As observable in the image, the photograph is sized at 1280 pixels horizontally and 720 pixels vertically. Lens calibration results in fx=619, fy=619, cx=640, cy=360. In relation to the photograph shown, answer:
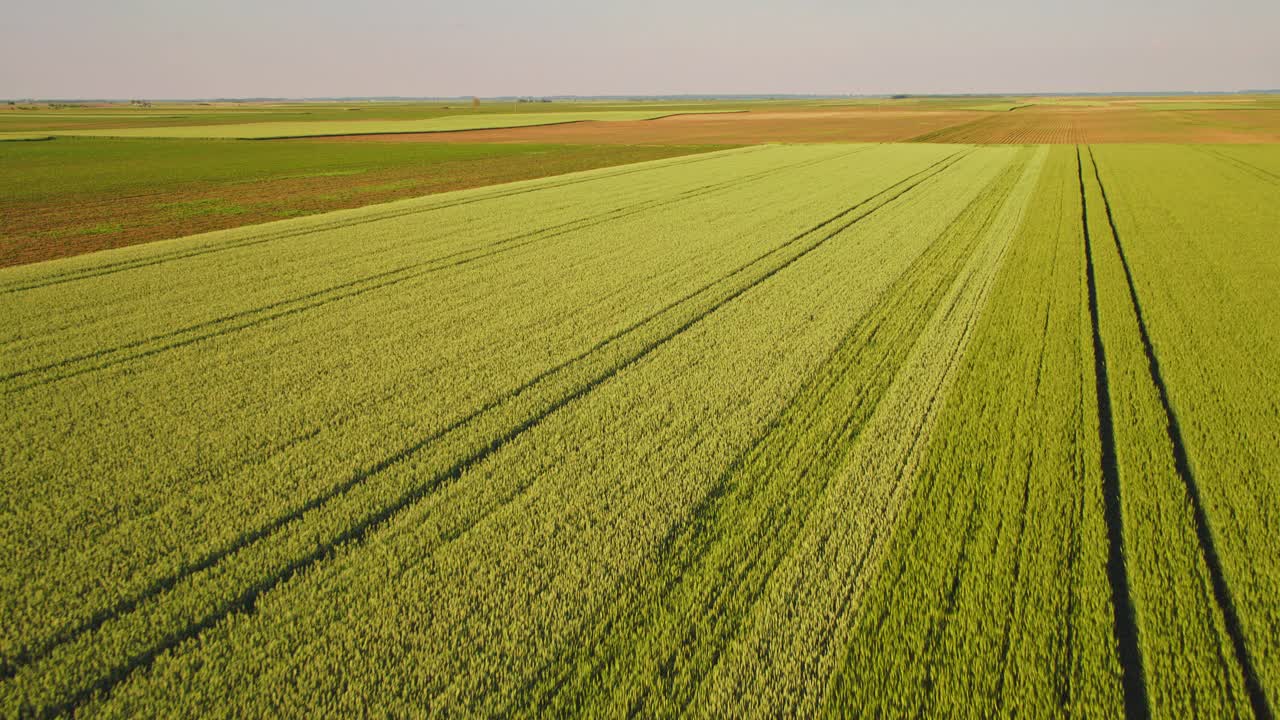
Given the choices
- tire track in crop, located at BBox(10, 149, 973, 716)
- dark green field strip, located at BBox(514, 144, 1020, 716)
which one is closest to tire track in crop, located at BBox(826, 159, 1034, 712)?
dark green field strip, located at BBox(514, 144, 1020, 716)

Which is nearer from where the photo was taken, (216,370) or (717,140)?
(216,370)

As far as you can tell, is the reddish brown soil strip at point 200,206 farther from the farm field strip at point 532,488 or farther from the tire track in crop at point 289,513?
the farm field strip at point 532,488

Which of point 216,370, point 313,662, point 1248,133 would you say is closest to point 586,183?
point 216,370

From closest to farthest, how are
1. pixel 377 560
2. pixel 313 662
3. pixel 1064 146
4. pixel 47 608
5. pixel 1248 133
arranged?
pixel 313 662 → pixel 47 608 → pixel 377 560 → pixel 1064 146 → pixel 1248 133

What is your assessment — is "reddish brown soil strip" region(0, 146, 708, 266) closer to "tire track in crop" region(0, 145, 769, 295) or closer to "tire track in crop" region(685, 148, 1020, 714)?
"tire track in crop" region(0, 145, 769, 295)

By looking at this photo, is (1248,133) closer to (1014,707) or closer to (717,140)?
(717,140)

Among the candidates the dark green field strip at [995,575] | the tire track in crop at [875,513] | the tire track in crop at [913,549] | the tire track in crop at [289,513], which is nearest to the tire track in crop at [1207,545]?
the dark green field strip at [995,575]
